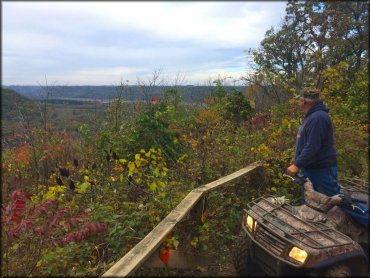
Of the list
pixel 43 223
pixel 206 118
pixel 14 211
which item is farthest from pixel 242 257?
pixel 206 118

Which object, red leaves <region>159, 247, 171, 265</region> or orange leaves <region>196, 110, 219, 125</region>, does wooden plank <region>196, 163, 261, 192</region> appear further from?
orange leaves <region>196, 110, 219, 125</region>

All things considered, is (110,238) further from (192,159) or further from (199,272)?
(192,159)

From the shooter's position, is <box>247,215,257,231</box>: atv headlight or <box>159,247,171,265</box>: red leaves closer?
<box>159,247,171,265</box>: red leaves

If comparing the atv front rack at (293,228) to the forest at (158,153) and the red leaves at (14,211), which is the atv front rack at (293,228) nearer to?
the forest at (158,153)

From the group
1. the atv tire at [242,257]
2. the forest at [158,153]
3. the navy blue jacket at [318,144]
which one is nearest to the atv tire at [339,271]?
the atv tire at [242,257]

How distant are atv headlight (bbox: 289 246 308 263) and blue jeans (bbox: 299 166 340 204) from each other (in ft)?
3.06

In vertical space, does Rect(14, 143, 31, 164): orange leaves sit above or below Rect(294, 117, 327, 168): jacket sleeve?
below

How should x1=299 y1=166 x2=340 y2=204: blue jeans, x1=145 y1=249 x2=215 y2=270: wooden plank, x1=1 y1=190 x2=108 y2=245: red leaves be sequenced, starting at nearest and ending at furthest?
x1=145 y1=249 x2=215 y2=270: wooden plank → x1=299 y1=166 x2=340 y2=204: blue jeans → x1=1 y1=190 x2=108 y2=245: red leaves

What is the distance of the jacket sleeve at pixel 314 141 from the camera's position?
394cm

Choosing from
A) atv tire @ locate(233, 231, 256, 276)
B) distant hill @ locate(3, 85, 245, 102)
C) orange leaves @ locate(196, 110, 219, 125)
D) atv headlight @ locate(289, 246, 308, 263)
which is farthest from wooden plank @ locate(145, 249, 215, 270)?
distant hill @ locate(3, 85, 245, 102)

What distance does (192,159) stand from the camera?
24.7 feet

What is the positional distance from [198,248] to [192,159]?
10.2 feet

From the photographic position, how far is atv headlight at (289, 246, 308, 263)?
3.14 metres

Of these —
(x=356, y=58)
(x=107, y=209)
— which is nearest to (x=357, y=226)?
(x=107, y=209)
